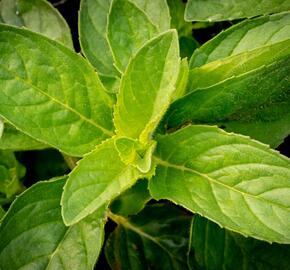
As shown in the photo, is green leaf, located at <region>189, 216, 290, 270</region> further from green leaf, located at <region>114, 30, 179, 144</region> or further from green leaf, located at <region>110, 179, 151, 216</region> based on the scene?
green leaf, located at <region>114, 30, 179, 144</region>

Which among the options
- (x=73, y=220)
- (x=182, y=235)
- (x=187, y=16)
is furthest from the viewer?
(x=182, y=235)

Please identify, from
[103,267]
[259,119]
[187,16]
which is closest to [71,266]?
[103,267]

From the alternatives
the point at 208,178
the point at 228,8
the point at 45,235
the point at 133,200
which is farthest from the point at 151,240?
the point at 228,8

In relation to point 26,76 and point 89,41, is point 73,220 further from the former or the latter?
point 89,41

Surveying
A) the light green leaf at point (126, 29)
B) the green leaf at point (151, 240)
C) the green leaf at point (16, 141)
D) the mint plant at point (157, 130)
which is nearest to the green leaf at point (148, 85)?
the mint plant at point (157, 130)

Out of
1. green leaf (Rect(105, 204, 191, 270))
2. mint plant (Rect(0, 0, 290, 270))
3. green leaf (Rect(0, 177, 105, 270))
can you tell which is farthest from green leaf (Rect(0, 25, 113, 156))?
green leaf (Rect(105, 204, 191, 270))

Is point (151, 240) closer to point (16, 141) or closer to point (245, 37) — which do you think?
point (16, 141)
